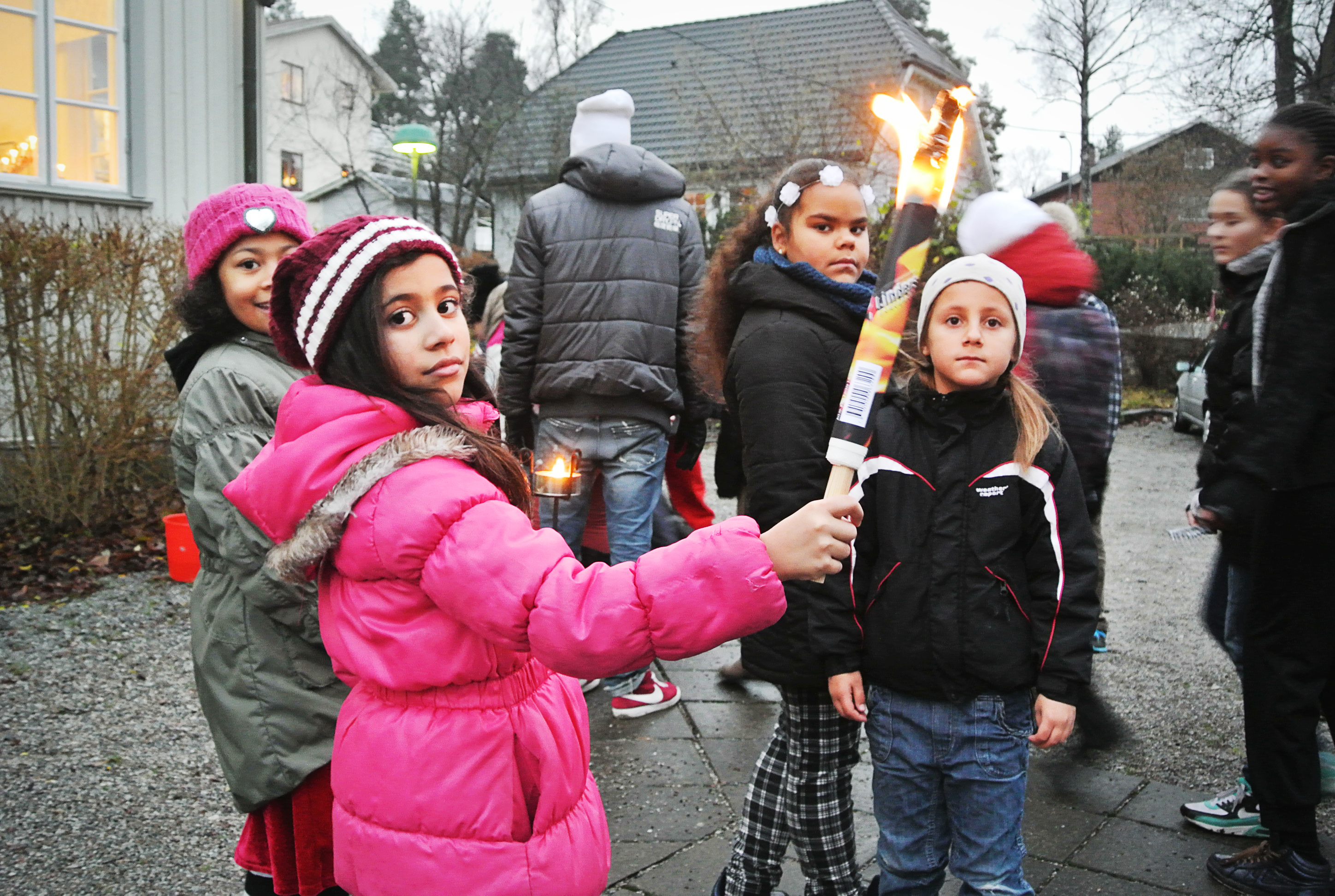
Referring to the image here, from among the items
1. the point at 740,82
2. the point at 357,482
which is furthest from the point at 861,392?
the point at 740,82

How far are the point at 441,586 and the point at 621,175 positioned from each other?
3023 millimetres

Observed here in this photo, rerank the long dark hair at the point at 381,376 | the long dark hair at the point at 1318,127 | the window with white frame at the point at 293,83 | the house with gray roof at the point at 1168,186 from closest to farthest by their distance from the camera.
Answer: the long dark hair at the point at 381,376 → the long dark hair at the point at 1318,127 → the house with gray roof at the point at 1168,186 → the window with white frame at the point at 293,83

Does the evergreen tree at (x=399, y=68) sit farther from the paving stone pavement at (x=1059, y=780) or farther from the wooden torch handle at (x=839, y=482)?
the wooden torch handle at (x=839, y=482)

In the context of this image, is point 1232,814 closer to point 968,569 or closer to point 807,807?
point 807,807

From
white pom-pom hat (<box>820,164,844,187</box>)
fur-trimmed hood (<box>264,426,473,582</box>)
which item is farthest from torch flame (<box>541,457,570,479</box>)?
fur-trimmed hood (<box>264,426,473,582</box>)

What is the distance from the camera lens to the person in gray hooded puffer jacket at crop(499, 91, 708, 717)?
14.2ft

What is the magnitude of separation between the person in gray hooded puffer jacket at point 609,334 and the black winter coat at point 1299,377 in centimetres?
218

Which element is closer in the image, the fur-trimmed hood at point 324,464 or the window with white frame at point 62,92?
the fur-trimmed hood at point 324,464

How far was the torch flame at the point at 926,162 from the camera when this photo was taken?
1.44 metres

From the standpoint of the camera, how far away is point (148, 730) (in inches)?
167

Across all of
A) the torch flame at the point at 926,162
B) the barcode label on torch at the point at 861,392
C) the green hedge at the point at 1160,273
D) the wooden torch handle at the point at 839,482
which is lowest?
the wooden torch handle at the point at 839,482

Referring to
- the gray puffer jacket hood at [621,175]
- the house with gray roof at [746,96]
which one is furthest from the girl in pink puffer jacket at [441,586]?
the house with gray roof at [746,96]

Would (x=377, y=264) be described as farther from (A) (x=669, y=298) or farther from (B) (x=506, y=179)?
(B) (x=506, y=179)

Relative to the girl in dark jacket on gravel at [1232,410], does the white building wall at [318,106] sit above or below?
above
